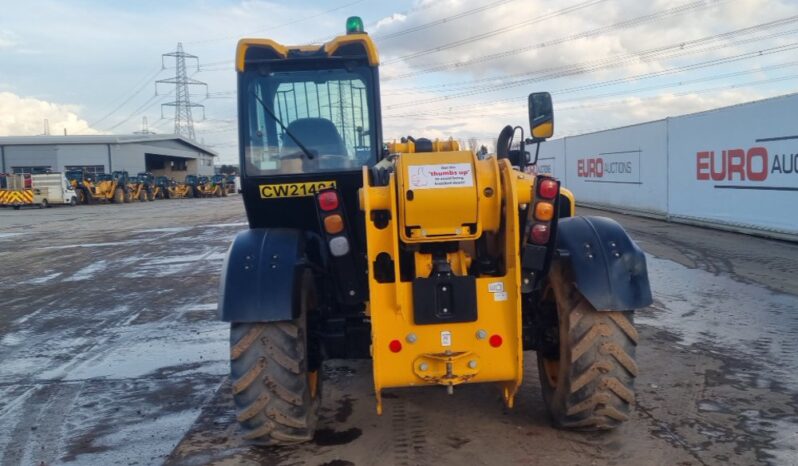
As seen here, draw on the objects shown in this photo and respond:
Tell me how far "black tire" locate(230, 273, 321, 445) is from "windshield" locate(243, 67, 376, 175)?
1488mm

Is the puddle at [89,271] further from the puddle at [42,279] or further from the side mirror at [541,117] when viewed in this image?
the side mirror at [541,117]

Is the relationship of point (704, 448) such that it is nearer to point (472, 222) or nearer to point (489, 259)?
point (489, 259)

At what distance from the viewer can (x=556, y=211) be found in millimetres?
4082

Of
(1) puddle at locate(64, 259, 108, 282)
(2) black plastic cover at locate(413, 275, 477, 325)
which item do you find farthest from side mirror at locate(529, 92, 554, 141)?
(1) puddle at locate(64, 259, 108, 282)

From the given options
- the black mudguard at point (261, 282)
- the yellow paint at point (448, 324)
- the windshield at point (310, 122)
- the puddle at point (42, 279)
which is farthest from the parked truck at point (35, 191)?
the yellow paint at point (448, 324)

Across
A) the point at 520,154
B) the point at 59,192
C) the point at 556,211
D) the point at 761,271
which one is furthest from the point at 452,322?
the point at 59,192

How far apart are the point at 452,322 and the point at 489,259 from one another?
18.9 inches

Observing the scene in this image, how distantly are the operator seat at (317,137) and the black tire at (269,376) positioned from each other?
1.59 metres

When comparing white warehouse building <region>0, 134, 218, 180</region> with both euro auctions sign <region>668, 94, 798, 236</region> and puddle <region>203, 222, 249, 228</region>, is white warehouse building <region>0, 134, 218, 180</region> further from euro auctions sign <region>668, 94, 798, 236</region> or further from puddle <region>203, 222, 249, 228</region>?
euro auctions sign <region>668, 94, 798, 236</region>

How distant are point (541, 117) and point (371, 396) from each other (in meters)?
2.55

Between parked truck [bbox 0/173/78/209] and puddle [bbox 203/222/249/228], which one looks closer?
puddle [bbox 203/222/249/228]

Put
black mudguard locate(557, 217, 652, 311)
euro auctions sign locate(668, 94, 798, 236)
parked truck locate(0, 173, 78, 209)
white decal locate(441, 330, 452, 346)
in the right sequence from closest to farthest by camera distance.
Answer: white decal locate(441, 330, 452, 346) < black mudguard locate(557, 217, 652, 311) < euro auctions sign locate(668, 94, 798, 236) < parked truck locate(0, 173, 78, 209)

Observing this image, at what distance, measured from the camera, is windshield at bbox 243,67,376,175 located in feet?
18.0

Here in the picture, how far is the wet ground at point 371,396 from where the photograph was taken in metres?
4.54
